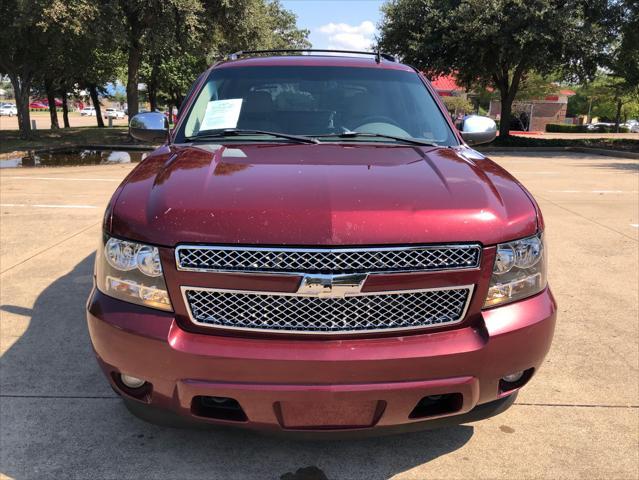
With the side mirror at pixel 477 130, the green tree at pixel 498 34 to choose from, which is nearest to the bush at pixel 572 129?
the green tree at pixel 498 34

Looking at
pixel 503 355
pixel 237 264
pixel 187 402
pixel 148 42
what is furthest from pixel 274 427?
pixel 148 42

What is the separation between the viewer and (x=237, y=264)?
202cm

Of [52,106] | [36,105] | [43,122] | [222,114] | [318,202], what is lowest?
[43,122]

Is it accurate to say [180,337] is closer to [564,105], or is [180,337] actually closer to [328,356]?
[328,356]

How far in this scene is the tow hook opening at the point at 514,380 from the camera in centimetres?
225

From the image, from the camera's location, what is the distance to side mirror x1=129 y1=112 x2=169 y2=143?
378cm

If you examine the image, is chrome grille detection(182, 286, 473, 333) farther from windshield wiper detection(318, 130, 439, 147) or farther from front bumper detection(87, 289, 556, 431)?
windshield wiper detection(318, 130, 439, 147)

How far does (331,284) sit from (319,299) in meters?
0.08

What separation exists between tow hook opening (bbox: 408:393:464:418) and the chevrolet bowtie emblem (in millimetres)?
540

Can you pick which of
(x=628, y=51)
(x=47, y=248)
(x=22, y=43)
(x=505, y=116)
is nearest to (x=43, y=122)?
(x=22, y=43)

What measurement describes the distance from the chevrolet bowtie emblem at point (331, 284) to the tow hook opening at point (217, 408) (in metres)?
0.53

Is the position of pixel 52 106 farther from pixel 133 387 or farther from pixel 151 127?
pixel 133 387

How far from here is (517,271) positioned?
2.24m

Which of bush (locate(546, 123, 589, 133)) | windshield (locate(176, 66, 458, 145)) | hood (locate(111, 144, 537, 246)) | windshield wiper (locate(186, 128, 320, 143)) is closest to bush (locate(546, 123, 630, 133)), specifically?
bush (locate(546, 123, 589, 133))
